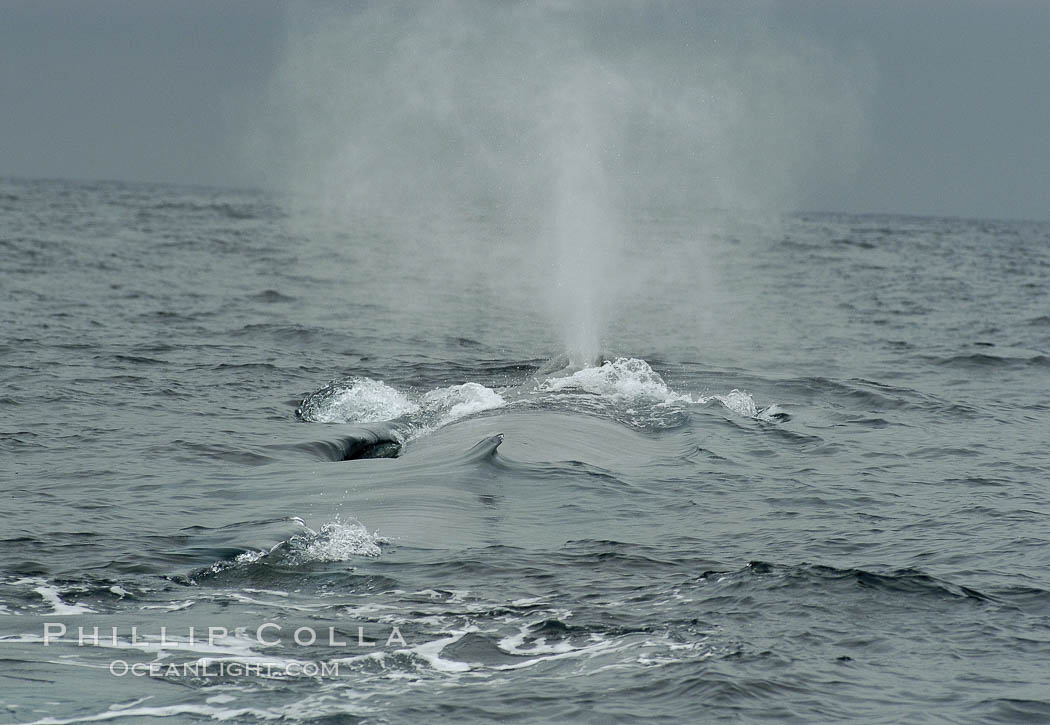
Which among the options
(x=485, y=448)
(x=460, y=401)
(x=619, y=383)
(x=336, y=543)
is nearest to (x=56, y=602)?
(x=336, y=543)

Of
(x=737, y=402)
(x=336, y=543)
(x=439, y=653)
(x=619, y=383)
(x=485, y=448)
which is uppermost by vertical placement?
(x=619, y=383)

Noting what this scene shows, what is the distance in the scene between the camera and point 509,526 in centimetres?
1239

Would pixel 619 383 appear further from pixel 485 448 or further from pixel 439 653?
pixel 439 653

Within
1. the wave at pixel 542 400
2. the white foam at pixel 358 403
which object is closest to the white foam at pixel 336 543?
the wave at pixel 542 400

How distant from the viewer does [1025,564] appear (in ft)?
38.2

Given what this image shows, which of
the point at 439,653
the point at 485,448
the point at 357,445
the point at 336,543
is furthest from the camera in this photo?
the point at 357,445

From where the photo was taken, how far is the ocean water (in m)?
8.49

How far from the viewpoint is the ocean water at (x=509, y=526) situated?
334 inches

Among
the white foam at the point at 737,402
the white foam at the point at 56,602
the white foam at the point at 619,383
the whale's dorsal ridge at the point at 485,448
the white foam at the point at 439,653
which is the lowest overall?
the white foam at the point at 439,653

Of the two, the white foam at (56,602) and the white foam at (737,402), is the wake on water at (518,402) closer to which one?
the white foam at (737,402)

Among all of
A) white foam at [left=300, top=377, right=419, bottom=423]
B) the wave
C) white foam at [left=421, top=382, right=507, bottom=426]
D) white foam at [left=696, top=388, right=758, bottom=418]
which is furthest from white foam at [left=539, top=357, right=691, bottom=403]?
white foam at [left=300, top=377, right=419, bottom=423]

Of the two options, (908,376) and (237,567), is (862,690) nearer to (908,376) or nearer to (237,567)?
(237,567)

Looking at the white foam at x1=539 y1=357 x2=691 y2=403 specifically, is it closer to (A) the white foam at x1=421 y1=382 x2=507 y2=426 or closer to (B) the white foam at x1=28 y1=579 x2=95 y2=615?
(A) the white foam at x1=421 y1=382 x2=507 y2=426

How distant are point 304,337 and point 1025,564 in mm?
19986
